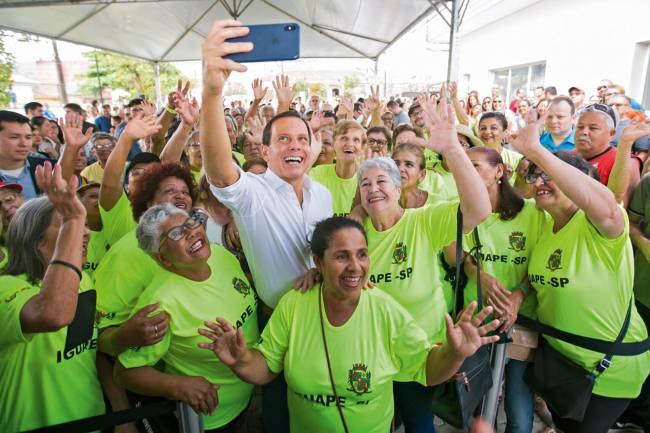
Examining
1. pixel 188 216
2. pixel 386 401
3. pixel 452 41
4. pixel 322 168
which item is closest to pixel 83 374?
pixel 188 216

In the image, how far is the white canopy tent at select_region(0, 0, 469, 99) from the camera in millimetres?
7676

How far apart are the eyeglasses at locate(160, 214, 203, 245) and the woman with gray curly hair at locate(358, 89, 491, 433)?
95 cm

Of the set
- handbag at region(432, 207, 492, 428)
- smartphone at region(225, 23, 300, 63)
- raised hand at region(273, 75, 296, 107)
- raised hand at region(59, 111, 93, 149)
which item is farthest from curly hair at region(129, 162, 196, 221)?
handbag at region(432, 207, 492, 428)

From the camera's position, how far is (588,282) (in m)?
1.96

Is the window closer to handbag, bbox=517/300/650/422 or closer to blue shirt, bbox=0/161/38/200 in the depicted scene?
handbag, bbox=517/300/650/422

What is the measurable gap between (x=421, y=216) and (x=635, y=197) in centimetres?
156

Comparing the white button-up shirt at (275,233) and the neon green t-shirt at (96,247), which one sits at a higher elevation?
the white button-up shirt at (275,233)

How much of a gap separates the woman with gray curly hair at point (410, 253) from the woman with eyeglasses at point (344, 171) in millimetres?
1096

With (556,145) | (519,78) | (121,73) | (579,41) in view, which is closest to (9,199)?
(556,145)

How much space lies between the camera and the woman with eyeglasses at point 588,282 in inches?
73.5

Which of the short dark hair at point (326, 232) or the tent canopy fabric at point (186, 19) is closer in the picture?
the short dark hair at point (326, 232)

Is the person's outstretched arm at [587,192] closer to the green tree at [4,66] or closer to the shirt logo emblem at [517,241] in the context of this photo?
the shirt logo emblem at [517,241]

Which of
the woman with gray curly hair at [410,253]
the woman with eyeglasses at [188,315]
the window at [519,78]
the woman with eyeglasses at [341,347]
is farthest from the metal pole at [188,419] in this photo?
the window at [519,78]

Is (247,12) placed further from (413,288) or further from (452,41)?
(413,288)
